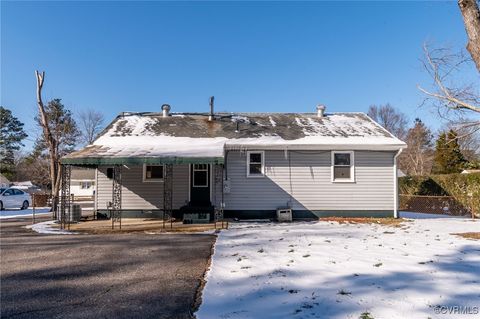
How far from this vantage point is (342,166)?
13.5 metres

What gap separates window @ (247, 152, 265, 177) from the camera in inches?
526

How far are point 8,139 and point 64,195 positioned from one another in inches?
1804

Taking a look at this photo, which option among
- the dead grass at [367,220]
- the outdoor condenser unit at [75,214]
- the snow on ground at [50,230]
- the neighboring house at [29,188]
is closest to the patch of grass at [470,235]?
the dead grass at [367,220]

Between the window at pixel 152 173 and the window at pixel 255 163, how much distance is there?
3.53m

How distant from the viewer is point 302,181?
13.4 metres

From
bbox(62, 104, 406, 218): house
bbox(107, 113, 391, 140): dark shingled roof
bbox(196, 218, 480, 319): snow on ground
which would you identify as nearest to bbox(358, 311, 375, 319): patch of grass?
bbox(196, 218, 480, 319): snow on ground

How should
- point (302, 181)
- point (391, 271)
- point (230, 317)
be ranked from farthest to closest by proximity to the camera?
point (302, 181)
point (391, 271)
point (230, 317)

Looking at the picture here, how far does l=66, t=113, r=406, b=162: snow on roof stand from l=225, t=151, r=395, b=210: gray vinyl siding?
527mm

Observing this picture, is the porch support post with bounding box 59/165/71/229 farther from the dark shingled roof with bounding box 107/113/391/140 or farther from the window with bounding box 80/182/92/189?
the window with bounding box 80/182/92/189

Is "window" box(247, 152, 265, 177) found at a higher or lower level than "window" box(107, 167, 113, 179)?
higher

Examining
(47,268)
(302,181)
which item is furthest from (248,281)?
(302,181)

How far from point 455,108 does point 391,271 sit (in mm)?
4761

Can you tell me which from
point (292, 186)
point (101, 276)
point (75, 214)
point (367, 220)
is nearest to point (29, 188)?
point (75, 214)

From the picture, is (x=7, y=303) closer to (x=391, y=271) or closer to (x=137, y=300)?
(x=137, y=300)
